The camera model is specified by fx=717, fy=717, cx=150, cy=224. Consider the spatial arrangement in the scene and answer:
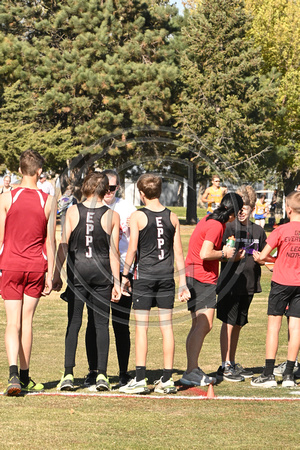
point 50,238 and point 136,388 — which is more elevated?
point 50,238

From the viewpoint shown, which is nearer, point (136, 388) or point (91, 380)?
point (136, 388)

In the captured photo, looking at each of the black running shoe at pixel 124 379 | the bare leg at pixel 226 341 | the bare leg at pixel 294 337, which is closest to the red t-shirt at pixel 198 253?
the bare leg at pixel 226 341

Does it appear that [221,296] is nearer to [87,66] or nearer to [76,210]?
[76,210]

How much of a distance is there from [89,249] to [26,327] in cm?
95

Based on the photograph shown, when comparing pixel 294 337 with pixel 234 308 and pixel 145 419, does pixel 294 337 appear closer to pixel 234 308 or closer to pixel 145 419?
pixel 234 308

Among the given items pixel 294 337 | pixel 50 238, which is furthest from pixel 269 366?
pixel 50 238

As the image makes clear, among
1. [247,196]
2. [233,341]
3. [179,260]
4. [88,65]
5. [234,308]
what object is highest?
[88,65]

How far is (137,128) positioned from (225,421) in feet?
119

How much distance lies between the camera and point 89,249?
6922mm

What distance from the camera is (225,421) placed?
577cm

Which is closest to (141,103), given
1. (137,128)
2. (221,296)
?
(137,128)

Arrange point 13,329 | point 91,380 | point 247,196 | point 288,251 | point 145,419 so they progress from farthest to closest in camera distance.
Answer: point 247,196 → point 288,251 → point 91,380 → point 13,329 → point 145,419

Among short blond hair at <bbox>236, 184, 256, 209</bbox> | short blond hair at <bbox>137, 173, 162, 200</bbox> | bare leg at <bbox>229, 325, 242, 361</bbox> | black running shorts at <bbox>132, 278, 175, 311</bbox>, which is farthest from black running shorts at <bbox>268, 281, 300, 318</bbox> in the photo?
short blond hair at <bbox>137, 173, 162, 200</bbox>

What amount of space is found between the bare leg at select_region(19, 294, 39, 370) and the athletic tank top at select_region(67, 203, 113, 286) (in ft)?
1.50
